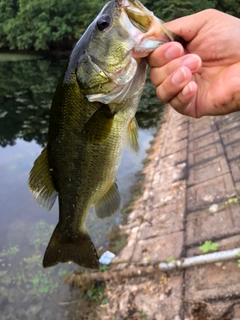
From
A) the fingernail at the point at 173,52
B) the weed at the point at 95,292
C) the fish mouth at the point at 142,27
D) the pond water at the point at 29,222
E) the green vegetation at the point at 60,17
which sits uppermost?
the fish mouth at the point at 142,27

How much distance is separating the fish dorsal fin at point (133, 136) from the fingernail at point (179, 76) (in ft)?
1.16

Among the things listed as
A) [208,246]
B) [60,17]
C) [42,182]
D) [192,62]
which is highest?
[192,62]

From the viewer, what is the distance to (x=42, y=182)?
2.41 metres

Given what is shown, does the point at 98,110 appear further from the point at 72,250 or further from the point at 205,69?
the point at 72,250

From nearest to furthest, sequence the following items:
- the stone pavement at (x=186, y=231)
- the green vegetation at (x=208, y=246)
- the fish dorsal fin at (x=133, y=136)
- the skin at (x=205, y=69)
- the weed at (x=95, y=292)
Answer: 1. the skin at (x=205, y=69)
2. the fish dorsal fin at (x=133, y=136)
3. the stone pavement at (x=186, y=231)
4. the green vegetation at (x=208, y=246)
5. the weed at (x=95, y=292)

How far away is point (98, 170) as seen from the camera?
234cm

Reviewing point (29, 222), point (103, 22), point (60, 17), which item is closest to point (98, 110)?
point (103, 22)

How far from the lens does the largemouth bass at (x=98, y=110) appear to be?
78.7 inches

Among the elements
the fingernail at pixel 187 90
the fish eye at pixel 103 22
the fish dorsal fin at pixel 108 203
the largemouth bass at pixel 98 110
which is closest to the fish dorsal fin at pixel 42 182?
the largemouth bass at pixel 98 110

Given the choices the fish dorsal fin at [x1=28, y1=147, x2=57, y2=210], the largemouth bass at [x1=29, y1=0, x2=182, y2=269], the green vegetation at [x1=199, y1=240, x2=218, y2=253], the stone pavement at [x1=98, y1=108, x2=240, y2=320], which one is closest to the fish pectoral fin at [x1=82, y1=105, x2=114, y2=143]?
the largemouth bass at [x1=29, y1=0, x2=182, y2=269]

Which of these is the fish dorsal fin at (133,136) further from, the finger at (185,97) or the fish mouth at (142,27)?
the fish mouth at (142,27)

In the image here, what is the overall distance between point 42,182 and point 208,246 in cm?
323

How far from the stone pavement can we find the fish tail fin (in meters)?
2.12

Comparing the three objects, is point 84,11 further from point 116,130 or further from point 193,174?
point 116,130
